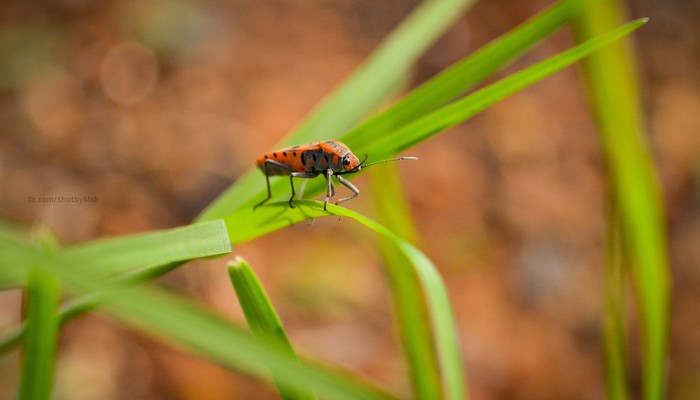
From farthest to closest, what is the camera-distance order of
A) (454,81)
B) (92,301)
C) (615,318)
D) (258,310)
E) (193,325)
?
(615,318), (454,81), (92,301), (258,310), (193,325)

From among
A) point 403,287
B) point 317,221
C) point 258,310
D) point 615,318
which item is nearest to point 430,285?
point 403,287

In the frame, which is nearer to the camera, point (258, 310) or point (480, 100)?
point (258, 310)

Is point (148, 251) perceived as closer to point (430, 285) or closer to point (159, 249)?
point (159, 249)

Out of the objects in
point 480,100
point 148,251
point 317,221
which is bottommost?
point 148,251

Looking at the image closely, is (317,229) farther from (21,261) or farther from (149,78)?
(21,261)

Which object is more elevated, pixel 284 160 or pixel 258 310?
pixel 284 160

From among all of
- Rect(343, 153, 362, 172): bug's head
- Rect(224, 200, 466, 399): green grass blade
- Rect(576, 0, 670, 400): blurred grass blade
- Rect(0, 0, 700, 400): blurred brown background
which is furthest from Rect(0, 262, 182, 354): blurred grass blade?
Rect(0, 0, 700, 400): blurred brown background

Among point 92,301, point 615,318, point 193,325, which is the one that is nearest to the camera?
point 193,325
